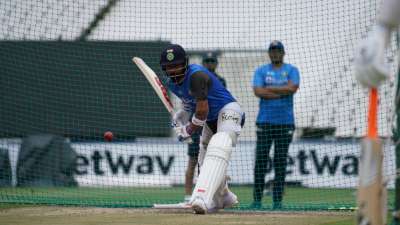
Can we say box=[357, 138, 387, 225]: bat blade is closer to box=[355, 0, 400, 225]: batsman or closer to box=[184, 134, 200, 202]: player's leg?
box=[355, 0, 400, 225]: batsman

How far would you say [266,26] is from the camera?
12016mm

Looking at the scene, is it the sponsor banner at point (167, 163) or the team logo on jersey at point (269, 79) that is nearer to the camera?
the team logo on jersey at point (269, 79)

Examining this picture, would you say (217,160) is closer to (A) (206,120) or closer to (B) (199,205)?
(B) (199,205)

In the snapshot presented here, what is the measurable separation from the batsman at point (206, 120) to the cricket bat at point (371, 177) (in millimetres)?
2685

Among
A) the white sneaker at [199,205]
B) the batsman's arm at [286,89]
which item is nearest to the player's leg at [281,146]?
the batsman's arm at [286,89]

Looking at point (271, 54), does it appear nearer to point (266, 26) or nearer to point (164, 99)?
point (266, 26)

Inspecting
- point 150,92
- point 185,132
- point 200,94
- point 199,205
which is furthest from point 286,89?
point 150,92

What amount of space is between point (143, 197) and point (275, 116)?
7.98 feet

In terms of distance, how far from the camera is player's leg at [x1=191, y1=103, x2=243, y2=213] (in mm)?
7621

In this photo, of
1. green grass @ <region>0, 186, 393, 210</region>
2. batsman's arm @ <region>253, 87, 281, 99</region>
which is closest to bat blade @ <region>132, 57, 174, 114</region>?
green grass @ <region>0, 186, 393, 210</region>

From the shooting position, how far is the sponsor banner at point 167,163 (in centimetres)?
1339

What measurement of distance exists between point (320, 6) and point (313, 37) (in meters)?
0.64

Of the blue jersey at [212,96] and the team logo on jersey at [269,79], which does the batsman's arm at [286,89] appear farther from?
the blue jersey at [212,96]

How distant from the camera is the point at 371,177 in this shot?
16.5ft
